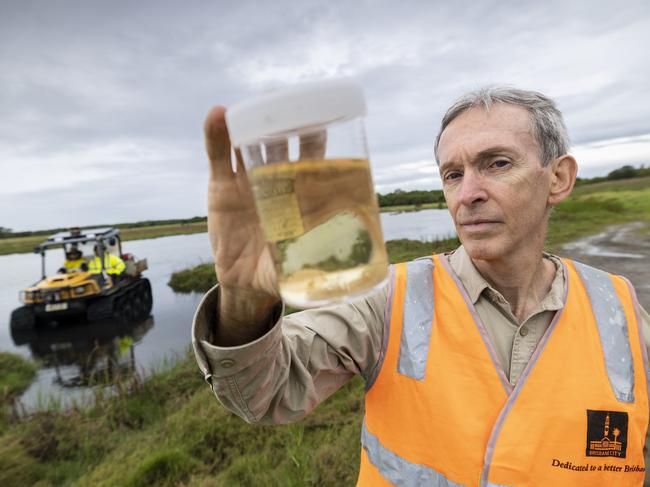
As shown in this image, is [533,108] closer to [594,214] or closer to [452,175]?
[452,175]

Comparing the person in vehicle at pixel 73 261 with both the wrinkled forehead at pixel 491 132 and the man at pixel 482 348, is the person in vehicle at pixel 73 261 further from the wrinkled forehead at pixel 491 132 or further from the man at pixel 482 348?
the wrinkled forehead at pixel 491 132

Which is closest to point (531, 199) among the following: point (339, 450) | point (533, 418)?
point (533, 418)

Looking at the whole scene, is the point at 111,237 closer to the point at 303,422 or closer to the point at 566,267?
the point at 303,422

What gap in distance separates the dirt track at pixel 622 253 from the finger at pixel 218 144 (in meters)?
7.66

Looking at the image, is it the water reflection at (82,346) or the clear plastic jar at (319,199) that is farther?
the water reflection at (82,346)

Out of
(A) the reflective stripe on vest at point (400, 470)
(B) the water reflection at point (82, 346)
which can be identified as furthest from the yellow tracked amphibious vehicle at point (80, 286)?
(A) the reflective stripe on vest at point (400, 470)

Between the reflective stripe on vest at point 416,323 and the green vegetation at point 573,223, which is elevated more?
the reflective stripe on vest at point 416,323

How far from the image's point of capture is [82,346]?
13.5 metres

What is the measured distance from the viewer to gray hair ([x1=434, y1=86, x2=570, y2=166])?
1.82 metres

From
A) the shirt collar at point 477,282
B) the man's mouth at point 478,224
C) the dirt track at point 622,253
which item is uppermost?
the man's mouth at point 478,224

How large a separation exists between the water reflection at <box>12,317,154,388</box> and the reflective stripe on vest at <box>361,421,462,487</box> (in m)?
10.9

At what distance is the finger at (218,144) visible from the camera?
98cm

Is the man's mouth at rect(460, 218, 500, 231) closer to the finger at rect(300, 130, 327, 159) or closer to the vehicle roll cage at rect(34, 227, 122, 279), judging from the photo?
the finger at rect(300, 130, 327, 159)

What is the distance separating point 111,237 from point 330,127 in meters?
15.3
